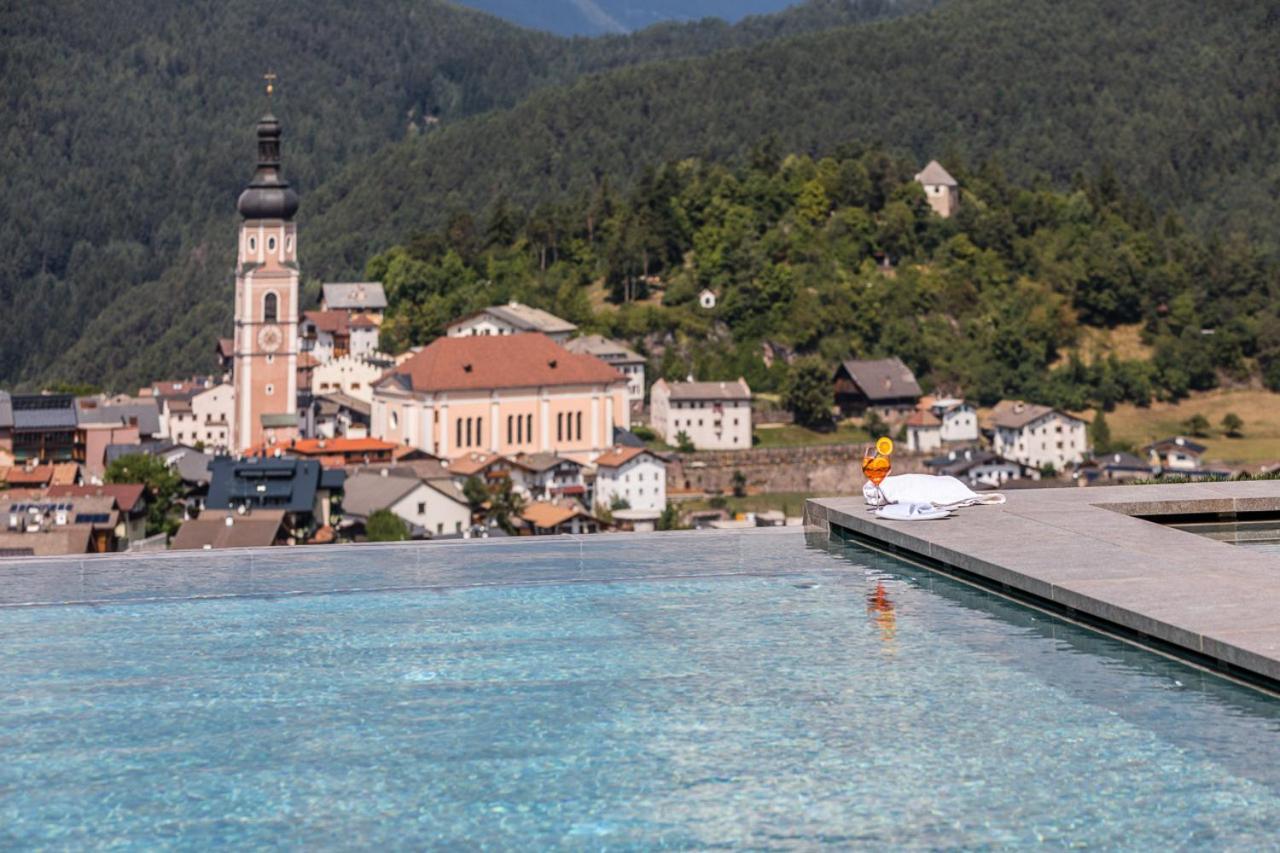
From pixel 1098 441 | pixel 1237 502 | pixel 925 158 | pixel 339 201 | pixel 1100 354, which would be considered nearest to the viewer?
pixel 1237 502

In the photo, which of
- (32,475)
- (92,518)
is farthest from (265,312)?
(92,518)

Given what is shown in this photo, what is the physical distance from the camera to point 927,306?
8688cm

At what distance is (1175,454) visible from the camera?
72.2 m

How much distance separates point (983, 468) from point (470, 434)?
56.4 ft

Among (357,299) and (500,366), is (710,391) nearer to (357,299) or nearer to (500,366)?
(500,366)

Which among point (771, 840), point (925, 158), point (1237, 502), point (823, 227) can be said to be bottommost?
point (771, 840)

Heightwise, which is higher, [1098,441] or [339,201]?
[339,201]

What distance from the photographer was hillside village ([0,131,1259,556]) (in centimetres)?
5747

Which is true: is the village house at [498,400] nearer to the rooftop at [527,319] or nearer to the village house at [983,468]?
the rooftop at [527,319]

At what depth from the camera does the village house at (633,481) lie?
6662cm

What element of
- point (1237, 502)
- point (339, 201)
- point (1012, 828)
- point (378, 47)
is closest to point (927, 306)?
point (339, 201)

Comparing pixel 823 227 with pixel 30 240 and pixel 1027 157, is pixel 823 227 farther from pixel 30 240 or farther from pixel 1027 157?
pixel 30 240

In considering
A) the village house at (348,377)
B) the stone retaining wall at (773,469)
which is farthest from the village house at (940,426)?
the village house at (348,377)

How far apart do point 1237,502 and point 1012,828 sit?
685cm
